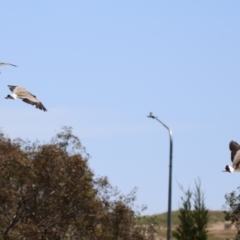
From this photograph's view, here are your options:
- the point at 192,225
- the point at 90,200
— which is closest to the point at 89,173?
the point at 90,200

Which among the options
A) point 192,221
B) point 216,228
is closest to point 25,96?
point 192,221

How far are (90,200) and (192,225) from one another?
9.89m

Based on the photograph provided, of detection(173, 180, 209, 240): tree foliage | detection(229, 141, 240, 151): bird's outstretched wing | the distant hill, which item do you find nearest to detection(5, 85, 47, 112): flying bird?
detection(229, 141, 240, 151): bird's outstretched wing

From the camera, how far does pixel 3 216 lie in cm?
4225

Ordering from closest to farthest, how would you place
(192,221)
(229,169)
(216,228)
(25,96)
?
1. (229,169)
2. (25,96)
3. (192,221)
4. (216,228)

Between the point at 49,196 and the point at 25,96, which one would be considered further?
the point at 49,196

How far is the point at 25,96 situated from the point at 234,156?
14.6ft

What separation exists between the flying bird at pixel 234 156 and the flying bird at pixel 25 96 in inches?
149

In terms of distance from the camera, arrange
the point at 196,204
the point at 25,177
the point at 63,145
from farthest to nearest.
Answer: the point at 63,145 → the point at 25,177 → the point at 196,204

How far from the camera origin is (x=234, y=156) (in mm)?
10195

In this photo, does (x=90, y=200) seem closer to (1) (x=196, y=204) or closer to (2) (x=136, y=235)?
(2) (x=136, y=235)

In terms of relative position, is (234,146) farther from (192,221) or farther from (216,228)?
(216,228)

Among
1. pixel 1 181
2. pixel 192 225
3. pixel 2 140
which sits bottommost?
pixel 192 225

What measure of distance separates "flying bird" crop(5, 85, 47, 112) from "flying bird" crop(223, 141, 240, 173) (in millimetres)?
3778
